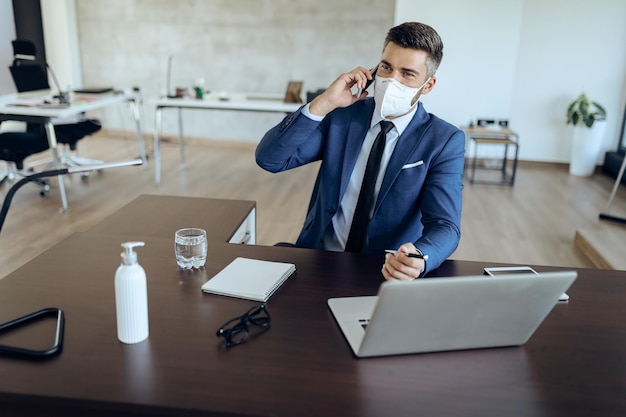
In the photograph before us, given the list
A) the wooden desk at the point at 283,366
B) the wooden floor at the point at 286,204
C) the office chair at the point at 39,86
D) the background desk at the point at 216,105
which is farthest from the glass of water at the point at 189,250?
the office chair at the point at 39,86

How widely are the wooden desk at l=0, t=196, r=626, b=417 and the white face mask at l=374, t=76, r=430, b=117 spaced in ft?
1.94

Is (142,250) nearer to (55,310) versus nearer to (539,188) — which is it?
(55,310)

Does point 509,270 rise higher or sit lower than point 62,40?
lower

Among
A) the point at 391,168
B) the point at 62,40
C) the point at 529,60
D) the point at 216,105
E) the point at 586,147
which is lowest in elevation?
the point at 586,147

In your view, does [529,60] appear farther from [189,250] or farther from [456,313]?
[456,313]

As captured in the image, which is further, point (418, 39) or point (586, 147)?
point (586, 147)

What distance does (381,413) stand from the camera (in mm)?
886

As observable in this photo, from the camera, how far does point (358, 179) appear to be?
5.77 ft

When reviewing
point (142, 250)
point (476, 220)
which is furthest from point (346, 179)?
point (476, 220)

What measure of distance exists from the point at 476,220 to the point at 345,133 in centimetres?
283

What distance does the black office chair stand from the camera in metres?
4.16

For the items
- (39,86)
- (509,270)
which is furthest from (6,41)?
(509,270)

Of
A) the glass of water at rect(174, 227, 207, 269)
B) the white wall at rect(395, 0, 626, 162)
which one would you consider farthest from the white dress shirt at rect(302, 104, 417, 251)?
the white wall at rect(395, 0, 626, 162)

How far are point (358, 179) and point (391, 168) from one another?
0.13 metres
